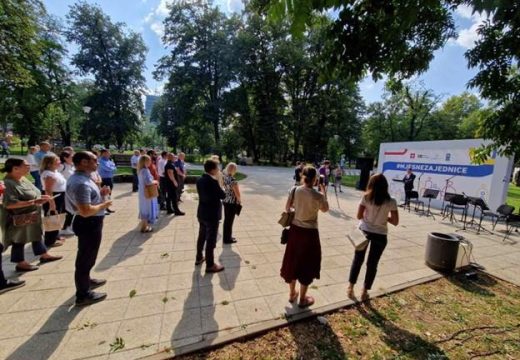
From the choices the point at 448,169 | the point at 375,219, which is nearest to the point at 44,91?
the point at 375,219

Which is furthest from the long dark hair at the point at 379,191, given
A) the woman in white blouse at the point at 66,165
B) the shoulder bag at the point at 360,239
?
the woman in white blouse at the point at 66,165

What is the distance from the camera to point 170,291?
3373 millimetres

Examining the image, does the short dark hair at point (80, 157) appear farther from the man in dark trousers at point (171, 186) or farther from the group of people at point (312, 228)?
the man in dark trousers at point (171, 186)

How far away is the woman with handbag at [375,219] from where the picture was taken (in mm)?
3131

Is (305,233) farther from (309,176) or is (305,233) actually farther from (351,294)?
(351,294)

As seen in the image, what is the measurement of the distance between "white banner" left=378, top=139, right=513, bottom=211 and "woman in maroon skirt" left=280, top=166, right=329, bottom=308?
749cm

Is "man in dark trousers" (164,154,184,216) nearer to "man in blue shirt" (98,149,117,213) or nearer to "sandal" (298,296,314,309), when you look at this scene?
"man in blue shirt" (98,149,117,213)

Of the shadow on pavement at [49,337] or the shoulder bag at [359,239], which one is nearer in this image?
the shadow on pavement at [49,337]

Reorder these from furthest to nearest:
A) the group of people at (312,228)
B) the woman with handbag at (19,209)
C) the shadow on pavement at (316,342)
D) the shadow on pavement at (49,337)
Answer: the woman with handbag at (19,209)
the group of people at (312,228)
the shadow on pavement at (316,342)
the shadow on pavement at (49,337)

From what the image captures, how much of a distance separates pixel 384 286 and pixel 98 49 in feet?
116

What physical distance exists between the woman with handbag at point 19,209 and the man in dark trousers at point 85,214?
1.20 meters

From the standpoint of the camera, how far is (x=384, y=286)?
3.82 m

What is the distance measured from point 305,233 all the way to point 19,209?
4022 mm

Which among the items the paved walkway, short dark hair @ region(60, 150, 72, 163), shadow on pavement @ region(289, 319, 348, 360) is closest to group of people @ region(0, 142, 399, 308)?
the paved walkway
